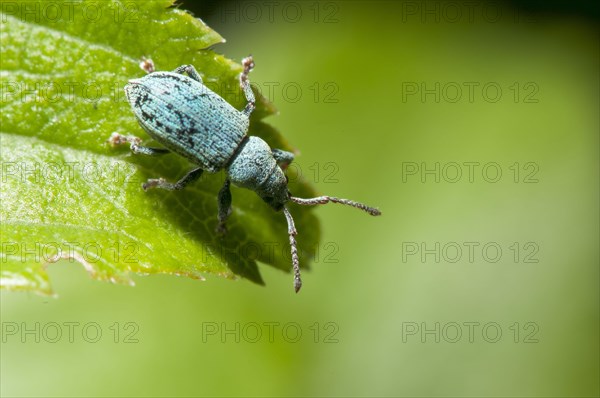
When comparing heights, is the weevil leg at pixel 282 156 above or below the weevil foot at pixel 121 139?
above

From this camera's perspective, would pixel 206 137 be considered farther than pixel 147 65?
Yes

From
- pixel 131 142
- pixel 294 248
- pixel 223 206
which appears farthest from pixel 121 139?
pixel 294 248

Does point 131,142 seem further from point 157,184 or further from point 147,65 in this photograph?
point 147,65

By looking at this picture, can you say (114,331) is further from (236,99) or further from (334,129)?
(334,129)

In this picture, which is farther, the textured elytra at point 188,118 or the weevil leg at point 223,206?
the weevil leg at point 223,206

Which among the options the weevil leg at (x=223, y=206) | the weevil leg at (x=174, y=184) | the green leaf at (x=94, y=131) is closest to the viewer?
the green leaf at (x=94, y=131)

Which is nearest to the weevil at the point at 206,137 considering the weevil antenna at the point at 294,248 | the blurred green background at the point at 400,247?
the weevil antenna at the point at 294,248

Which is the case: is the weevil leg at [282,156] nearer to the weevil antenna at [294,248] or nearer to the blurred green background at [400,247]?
the weevil antenna at [294,248]
